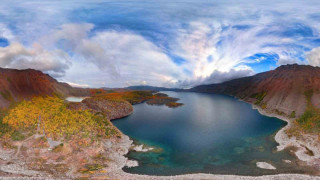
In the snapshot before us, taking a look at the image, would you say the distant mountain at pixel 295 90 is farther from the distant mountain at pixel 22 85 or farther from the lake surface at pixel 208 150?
the distant mountain at pixel 22 85

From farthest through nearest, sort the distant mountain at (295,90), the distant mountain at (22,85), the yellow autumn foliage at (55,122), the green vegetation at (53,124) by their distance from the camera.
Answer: the distant mountain at (295,90) < the distant mountain at (22,85) < the yellow autumn foliage at (55,122) < the green vegetation at (53,124)

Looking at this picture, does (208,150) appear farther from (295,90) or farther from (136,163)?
(295,90)

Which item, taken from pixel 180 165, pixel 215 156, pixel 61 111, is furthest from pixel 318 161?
pixel 61 111

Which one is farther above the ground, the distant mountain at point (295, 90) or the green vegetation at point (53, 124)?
the distant mountain at point (295, 90)

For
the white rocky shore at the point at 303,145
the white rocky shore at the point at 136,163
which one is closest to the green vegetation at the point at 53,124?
the white rocky shore at the point at 136,163

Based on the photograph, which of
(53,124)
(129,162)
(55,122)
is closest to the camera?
(129,162)

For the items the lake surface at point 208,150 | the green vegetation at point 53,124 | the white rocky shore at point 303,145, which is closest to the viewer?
the lake surface at point 208,150

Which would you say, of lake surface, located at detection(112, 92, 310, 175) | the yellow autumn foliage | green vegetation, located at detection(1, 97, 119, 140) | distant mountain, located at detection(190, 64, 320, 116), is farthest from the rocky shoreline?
distant mountain, located at detection(190, 64, 320, 116)

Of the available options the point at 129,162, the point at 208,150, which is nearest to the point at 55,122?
the point at 129,162

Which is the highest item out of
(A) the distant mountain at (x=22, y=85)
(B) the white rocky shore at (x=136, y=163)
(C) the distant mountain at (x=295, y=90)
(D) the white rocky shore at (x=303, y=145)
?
(C) the distant mountain at (x=295, y=90)
